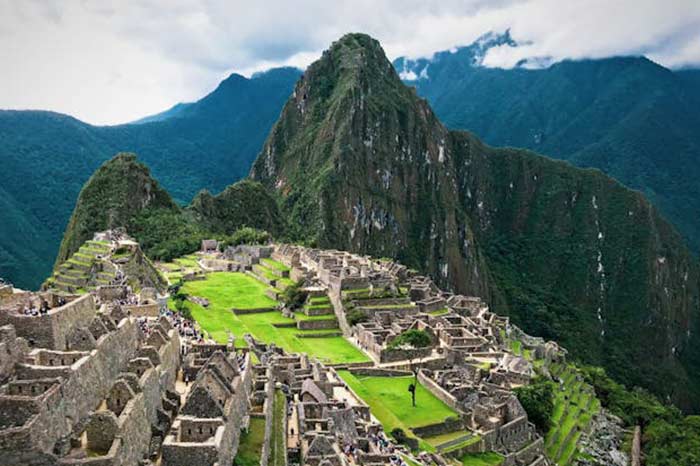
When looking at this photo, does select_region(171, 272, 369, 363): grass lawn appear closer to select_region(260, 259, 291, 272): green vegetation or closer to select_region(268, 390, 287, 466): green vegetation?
select_region(260, 259, 291, 272): green vegetation

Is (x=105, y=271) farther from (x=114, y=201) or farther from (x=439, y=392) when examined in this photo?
(x=114, y=201)

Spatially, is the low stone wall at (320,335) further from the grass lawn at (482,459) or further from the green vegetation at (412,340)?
the grass lawn at (482,459)

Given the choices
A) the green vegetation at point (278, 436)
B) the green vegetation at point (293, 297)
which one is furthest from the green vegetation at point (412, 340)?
the green vegetation at point (278, 436)

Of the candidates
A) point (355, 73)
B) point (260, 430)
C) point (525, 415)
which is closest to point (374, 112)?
point (355, 73)

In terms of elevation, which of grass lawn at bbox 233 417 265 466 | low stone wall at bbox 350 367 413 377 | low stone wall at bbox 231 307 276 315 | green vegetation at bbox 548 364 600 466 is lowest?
green vegetation at bbox 548 364 600 466

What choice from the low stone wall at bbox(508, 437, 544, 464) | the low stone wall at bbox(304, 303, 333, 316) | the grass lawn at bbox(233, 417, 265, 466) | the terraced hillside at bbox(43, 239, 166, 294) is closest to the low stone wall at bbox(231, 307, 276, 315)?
the low stone wall at bbox(304, 303, 333, 316)

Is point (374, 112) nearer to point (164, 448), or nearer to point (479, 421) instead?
point (479, 421)
